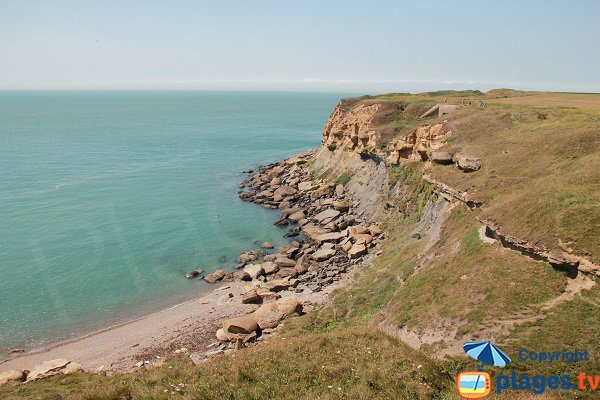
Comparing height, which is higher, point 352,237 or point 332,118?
point 332,118

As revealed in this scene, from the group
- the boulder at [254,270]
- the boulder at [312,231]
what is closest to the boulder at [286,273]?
the boulder at [254,270]

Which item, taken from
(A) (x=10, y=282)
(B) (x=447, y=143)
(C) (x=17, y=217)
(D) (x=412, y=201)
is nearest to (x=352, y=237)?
(D) (x=412, y=201)

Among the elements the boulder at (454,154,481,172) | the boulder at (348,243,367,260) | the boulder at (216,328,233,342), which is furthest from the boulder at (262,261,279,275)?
the boulder at (454,154,481,172)

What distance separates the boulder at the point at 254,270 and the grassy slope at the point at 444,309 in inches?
402

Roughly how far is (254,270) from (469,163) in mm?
21458

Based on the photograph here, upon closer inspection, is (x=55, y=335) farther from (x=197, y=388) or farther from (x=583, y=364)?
(x=583, y=364)

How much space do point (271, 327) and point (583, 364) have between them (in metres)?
17.6

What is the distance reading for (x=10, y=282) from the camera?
38.6m

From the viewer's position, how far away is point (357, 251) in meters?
37.6

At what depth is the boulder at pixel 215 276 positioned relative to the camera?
126ft

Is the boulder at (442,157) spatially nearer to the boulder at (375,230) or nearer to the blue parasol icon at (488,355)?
the boulder at (375,230)

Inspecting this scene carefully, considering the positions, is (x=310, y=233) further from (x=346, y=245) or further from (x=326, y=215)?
(x=346, y=245)

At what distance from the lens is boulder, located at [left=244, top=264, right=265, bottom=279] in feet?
124

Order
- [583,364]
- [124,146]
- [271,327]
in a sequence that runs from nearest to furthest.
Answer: [583,364] < [271,327] < [124,146]
